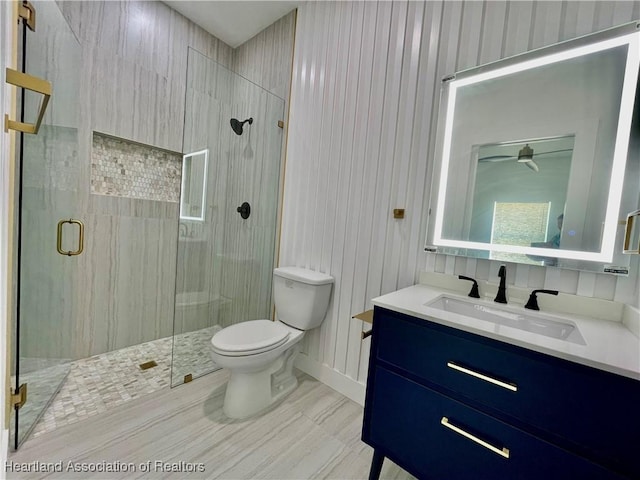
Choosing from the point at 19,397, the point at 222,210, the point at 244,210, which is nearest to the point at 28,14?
the point at 222,210

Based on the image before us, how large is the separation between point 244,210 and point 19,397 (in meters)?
1.56

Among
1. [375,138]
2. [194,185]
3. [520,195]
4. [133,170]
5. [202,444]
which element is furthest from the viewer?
[133,170]

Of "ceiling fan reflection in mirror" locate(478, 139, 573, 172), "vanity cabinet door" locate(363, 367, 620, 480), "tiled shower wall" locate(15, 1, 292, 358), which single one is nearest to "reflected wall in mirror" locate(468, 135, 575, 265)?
"ceiling fan reflection in mirror" locate(478, 139, 573, 172)

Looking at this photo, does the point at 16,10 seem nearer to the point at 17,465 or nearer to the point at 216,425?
the point at 17,465

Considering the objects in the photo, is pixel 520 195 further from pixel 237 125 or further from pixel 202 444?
pixel 202 444

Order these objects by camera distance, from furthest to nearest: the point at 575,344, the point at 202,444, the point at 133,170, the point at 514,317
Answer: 1. the point at 133,170
2. the point at 202,444
3. the point at 514,317
4. the point at 575,344

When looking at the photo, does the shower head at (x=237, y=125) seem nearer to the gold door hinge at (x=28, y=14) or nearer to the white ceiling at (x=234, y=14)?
the white ceiling at (x=234, y=14)

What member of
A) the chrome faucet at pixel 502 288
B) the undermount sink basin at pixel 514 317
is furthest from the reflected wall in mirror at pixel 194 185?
the chrome faucet at pixel 502 288

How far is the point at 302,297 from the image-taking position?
189 cm

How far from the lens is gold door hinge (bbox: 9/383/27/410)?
1271mm

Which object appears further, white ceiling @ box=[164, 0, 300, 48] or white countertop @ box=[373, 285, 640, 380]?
white ceiling @ box=[164, 0, 300, 48]

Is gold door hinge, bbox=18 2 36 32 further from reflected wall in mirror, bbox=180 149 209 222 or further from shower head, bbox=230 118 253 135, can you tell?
shower head, bbox=230 118 253 135

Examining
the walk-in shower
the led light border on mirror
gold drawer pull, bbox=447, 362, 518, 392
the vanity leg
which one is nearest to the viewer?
gold drawer pull, bbox=447, 362, 518, 392

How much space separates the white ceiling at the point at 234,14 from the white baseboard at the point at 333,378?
2728mm
